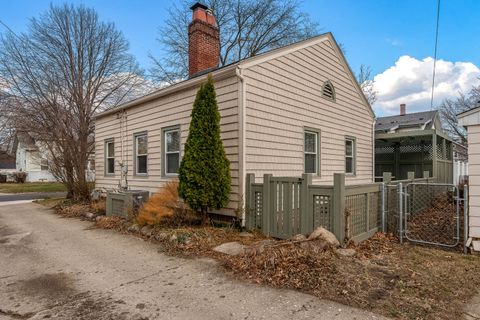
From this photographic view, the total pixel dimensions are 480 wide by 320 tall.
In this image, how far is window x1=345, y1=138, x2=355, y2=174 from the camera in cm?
1063

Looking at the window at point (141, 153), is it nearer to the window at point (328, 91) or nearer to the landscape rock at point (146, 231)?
the landscape rock at point (146, 231)

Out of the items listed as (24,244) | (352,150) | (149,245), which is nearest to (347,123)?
(352,150)

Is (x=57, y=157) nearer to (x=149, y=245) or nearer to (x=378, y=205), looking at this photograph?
(x=149, y=245)

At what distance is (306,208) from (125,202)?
16.5 feet

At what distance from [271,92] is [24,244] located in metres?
6.39

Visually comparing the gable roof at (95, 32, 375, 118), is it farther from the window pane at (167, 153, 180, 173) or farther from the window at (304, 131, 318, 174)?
the window at (304, 131, 318, 174)

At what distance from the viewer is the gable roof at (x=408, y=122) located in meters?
14.7

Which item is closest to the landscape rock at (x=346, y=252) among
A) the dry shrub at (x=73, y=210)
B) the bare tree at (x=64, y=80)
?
the dry shrub at (x=73, y=210)

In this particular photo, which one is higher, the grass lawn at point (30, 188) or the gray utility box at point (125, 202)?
the gray utility box at point (125, 202)

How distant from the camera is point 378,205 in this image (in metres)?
6.93

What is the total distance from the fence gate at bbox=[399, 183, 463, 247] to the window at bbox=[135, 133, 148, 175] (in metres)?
7.47

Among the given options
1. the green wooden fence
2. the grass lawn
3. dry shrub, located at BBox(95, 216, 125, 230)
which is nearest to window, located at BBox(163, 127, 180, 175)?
dry shrub, located at BBox(95, 216, 125, 230)

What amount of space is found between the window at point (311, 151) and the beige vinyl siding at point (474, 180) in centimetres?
389

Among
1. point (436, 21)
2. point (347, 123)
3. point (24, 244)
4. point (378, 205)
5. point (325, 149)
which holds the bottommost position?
point (24, 244)
